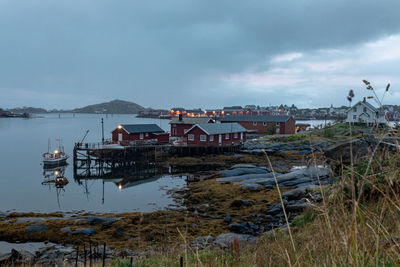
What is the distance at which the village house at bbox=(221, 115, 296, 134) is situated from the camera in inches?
2655

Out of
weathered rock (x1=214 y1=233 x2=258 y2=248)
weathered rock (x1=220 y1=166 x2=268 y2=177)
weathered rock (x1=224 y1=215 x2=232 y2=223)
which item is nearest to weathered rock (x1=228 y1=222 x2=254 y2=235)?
weathered rock (x1=214 y1=233 x2=258 y2=248)

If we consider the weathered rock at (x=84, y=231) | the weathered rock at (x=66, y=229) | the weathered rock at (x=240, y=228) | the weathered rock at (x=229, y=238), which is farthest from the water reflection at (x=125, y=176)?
the weathered rock at (x=229, y=238)

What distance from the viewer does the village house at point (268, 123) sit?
67.4 m

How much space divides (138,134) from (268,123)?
1394 inches

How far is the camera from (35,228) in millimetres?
16391

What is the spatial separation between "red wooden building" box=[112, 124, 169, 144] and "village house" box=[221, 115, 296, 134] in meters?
26.4

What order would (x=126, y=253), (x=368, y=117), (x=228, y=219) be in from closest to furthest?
(x=368, y=117), (x=126, y=253), (x=228, y=219)

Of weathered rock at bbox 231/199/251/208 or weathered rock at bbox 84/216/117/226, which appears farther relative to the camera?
weathered rock at bbox 231/199/251/208

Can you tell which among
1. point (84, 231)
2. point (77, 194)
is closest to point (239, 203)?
point (84, 231)

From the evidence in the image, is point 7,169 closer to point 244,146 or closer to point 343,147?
point 244,146

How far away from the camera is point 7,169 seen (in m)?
37.9

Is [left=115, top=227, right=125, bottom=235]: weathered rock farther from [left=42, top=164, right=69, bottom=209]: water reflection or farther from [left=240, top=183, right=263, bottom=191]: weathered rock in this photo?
[left=240, top=183, right=263, bottom=191]: weathered rock

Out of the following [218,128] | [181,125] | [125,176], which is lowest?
[125,176]

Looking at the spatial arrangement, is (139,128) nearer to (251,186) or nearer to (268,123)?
(251,186)
